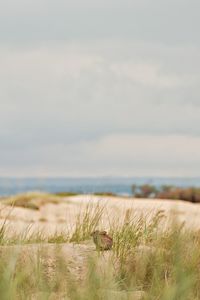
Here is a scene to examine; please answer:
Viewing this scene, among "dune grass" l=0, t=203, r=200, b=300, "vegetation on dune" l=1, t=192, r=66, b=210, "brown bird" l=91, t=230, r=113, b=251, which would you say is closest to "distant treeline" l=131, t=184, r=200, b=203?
"vegetation on dune" l=1, t=192, r=66, b=210

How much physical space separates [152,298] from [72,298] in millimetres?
642

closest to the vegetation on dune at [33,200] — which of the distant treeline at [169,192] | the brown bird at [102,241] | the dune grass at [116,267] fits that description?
the distant treeline at [169,192]

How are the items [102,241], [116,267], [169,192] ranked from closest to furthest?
[116,267] → [102,241] → [169,192]

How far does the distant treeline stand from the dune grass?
20.7 m

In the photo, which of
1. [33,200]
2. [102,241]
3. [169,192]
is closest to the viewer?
[102,241]

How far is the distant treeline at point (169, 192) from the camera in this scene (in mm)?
27491

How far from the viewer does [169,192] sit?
95.7 ft

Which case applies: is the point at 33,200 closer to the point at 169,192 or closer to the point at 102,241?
the point at 169,192

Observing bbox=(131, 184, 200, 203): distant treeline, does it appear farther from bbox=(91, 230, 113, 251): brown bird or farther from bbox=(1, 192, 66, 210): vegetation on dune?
bbox=(91, 230, 113, 251): brown bird

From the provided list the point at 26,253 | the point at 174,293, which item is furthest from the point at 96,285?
the point at 26,253

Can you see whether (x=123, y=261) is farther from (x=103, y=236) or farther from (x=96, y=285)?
(x=96, y=285)

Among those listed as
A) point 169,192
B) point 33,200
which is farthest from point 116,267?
point 169,192

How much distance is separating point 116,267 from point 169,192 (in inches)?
945

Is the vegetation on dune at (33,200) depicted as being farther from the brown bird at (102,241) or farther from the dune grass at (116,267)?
the brown bird at (102,241)
